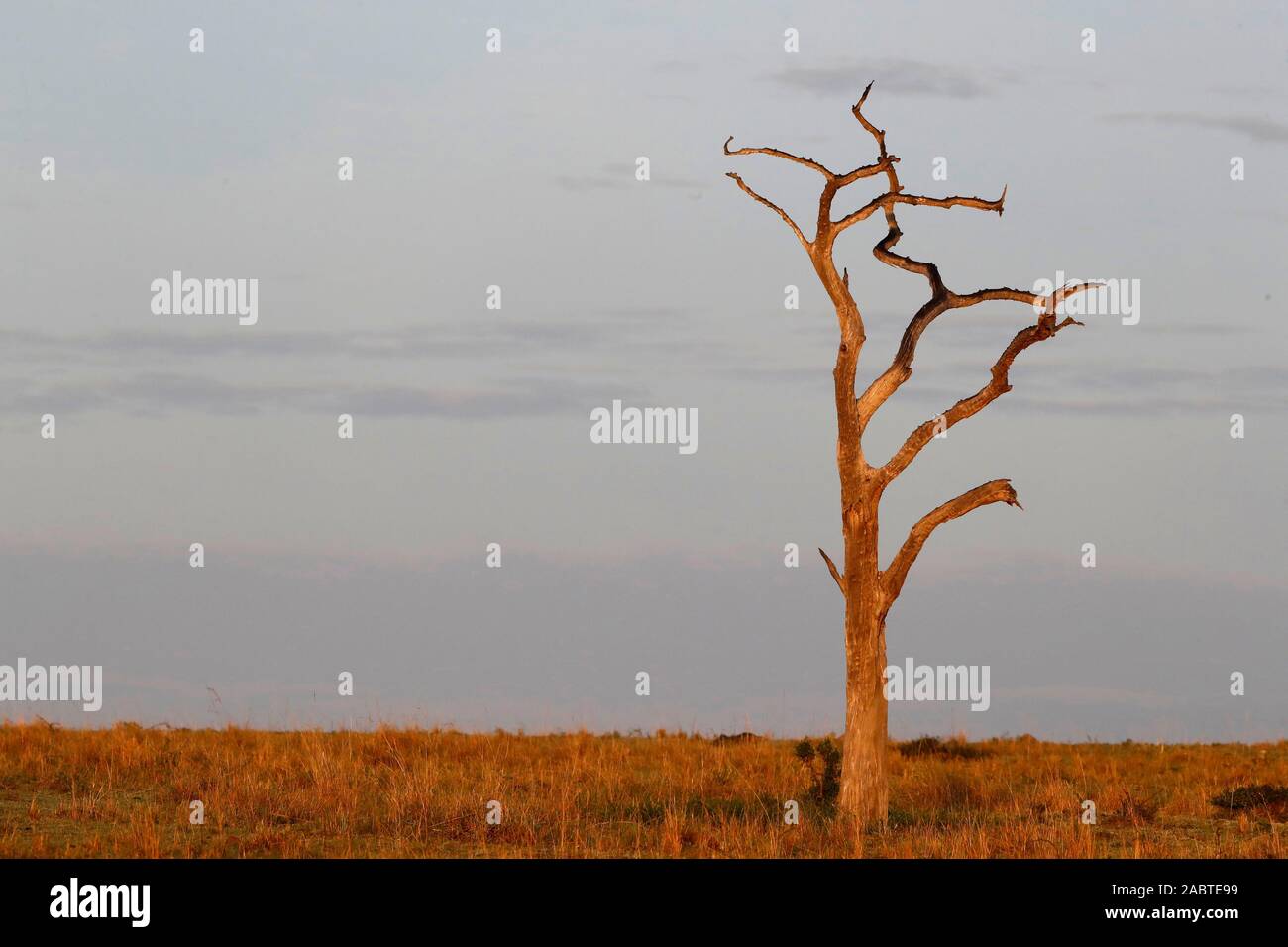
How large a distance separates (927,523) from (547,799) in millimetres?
5638

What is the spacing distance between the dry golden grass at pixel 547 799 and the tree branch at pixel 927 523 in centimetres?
273

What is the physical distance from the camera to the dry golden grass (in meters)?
15.4

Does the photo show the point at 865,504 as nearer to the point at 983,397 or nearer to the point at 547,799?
the point at 983,397

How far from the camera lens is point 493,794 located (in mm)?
17969

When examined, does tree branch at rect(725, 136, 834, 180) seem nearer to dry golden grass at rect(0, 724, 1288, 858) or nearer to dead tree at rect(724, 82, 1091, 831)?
dead tree at rect(724, 82, 1091, 831)

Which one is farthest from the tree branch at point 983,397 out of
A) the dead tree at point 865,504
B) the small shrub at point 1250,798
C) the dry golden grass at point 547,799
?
the small shrub at point 1250,798

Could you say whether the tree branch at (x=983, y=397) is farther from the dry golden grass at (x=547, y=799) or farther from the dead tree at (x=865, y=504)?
the dry golden grass at (x=547, y=799)

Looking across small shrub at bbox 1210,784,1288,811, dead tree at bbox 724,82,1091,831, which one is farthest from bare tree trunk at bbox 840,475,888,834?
small shrub at bbox 1210,784,1288,811

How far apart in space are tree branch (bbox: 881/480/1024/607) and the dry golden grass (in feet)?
8.94

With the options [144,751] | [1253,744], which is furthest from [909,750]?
[144,751]
